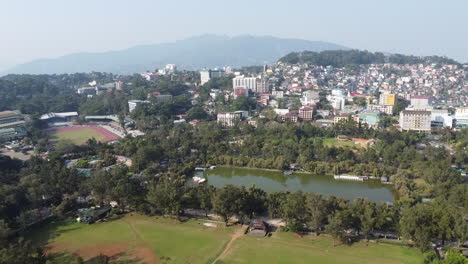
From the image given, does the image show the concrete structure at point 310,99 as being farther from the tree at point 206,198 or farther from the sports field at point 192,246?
the sports field at point 192,246

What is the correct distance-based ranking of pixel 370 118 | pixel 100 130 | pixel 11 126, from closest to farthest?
pixel 11 126, pixel 370 118, pixel 100 130

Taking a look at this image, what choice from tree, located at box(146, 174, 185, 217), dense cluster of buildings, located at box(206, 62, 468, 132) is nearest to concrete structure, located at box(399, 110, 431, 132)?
dense cluster of buildings, located at box(206, 62, 468, 132)

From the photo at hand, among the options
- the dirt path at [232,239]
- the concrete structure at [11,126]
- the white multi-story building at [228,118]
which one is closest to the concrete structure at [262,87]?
the white multi-story building at [228,118]

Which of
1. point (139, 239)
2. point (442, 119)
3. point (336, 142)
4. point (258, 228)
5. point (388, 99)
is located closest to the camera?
point (139, 239)

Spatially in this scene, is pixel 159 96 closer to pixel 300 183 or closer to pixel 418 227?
pixel 300 183

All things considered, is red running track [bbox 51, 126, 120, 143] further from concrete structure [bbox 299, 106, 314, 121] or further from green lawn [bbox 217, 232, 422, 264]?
green lawn [bbox 217, 232, 422, 264]

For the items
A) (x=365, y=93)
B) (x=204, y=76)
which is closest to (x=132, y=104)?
(x=204, y=76)
